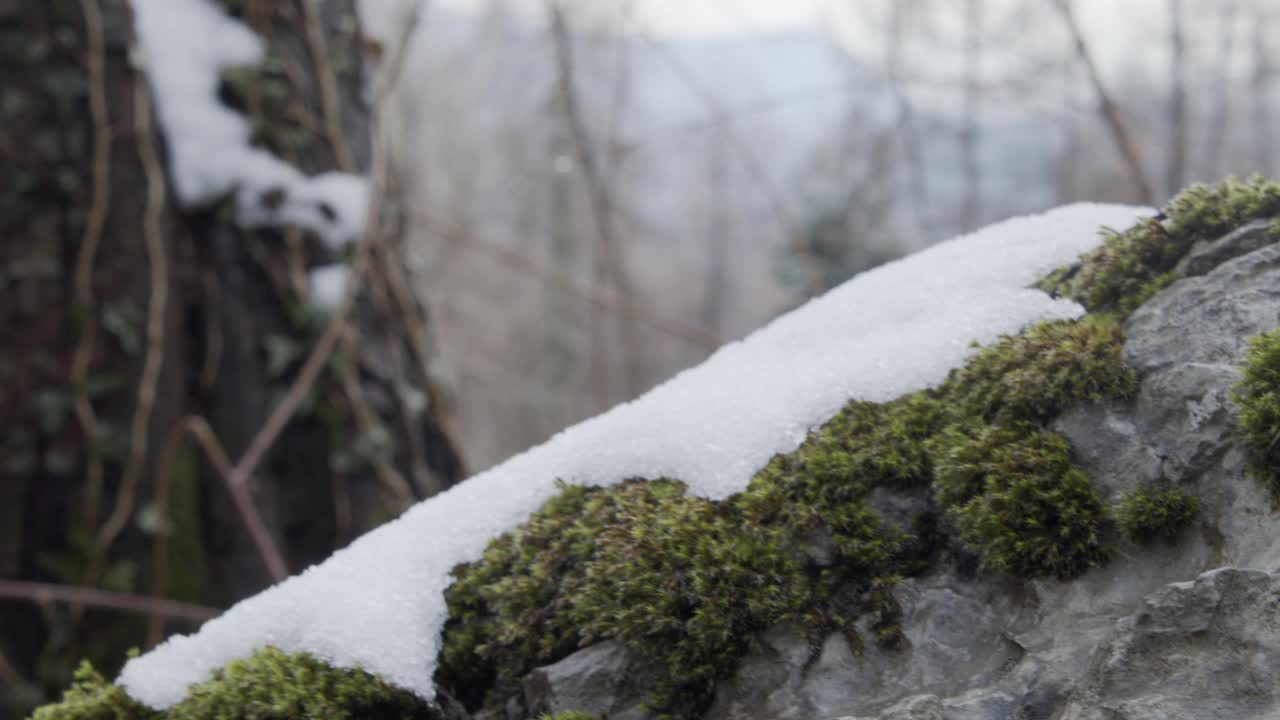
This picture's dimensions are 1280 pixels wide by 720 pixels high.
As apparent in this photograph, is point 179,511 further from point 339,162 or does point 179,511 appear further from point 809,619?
point 809,619

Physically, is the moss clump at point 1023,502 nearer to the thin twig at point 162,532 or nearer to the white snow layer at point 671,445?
the white snow layer at point 671,445

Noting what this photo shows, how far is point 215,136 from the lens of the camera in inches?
109

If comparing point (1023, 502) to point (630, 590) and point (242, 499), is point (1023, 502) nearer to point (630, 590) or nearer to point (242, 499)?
point (630, 590)

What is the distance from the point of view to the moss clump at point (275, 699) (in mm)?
1098

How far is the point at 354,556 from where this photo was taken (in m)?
1.29

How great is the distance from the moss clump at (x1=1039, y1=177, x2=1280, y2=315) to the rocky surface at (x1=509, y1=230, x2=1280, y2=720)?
52mm

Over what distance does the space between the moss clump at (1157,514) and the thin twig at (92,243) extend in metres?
2.70

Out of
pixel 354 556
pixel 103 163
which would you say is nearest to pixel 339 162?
pixel 103 163

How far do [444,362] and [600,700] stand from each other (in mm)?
2302

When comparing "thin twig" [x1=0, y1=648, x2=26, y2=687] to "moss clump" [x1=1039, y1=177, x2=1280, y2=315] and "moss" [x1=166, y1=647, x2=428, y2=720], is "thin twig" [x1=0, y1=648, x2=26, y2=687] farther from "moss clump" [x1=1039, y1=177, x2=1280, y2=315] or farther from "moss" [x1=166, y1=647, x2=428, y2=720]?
"moss clump" [x1=1039, y1=177, x2=1280, y2=315]

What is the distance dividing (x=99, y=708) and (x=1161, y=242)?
62.1 inches

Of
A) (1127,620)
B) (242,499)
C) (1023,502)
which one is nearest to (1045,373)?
(1023,502)

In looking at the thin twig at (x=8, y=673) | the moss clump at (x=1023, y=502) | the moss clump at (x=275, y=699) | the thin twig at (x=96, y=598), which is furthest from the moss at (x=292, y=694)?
the thin twig at (x=8, y=673)

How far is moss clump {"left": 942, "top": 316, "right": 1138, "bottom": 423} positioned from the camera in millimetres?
1049
